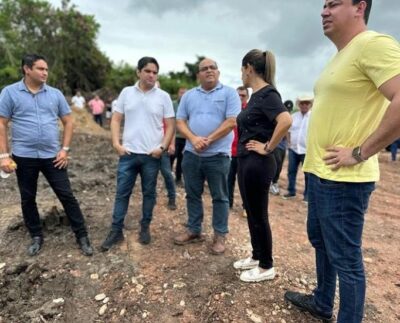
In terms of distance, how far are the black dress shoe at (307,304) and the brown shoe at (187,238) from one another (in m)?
1.35

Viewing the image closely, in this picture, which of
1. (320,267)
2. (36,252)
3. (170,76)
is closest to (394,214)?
(320,267)

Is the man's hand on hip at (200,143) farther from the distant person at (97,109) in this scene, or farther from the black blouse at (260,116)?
the distant person at (97,109)

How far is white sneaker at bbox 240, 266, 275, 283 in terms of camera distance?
3.21 m

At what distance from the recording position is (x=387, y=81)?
185cm

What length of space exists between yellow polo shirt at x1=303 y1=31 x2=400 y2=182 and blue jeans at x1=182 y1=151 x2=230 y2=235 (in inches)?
57.0

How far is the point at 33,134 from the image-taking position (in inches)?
142

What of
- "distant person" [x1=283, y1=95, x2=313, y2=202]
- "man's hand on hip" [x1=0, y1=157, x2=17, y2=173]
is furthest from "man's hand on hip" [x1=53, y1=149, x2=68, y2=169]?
"distant person" [x1=283, y1=95, x2=313, y2=202]

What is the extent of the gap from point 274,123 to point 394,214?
4519mm

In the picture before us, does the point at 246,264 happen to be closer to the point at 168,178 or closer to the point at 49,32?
the point at 168,178

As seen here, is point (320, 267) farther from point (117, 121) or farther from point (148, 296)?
point (117, 121)

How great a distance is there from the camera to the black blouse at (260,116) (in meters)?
2.94

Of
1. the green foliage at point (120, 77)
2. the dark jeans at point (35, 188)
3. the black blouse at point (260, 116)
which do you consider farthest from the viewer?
the green foliage at point (120, 77)

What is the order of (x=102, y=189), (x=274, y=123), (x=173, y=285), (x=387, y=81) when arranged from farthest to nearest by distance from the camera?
1. (x=102, y=189)
2. (x=173, y=285)
3. (x=274, y=123)
4. (x=387, y=81)

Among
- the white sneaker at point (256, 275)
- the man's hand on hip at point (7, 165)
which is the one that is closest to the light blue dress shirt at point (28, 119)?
the man's hand on hip at point (7, 165)
